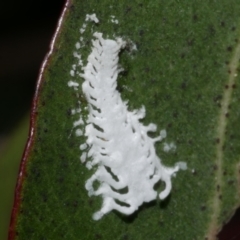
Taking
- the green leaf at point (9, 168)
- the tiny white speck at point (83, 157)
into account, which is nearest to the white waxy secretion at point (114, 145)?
the tiny white speck at point (83, 157)

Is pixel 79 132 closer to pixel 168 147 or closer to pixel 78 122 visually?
pixel 78 122

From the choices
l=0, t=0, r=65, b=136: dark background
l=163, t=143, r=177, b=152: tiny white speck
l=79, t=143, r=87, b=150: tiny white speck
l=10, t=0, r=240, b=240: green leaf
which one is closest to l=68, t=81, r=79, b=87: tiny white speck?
l=10, t=0, r=240, b=240: green leaf

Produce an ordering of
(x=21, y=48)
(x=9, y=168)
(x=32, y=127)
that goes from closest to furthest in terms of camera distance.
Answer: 1. (x=32, y=127)
2. (x=9, y=168)
3. (x=21, y=48)

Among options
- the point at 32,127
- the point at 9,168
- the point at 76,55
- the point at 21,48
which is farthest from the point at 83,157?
the point at 21,48

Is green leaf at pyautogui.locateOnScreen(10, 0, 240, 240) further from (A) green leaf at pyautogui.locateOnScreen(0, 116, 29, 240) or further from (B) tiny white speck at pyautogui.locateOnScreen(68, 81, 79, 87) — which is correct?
(A) green leaf at pyautogui.locateOnScreen(0, 116, 29, 240)

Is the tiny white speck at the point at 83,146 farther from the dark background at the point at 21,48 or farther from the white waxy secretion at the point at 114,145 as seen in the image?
the dark background at the point at 21,48

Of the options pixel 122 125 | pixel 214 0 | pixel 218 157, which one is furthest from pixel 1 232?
pixel 214 0
